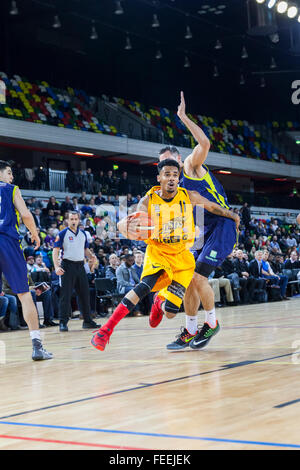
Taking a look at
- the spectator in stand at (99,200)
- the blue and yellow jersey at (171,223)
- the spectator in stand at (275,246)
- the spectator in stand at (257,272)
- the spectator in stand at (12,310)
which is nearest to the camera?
the blue and yellow jersey at (171,223)

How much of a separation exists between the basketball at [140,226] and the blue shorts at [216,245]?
0.90m

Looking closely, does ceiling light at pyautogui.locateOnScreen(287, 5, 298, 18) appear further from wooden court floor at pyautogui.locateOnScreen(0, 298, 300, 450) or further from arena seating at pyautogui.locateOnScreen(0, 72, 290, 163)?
wooden court floor at pyautogui.locateOnScreen(0, 298, 300, 450)

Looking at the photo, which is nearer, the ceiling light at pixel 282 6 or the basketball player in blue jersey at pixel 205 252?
the basketball player in blue jersey at pixel 205 252

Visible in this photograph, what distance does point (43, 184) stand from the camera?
22359mm

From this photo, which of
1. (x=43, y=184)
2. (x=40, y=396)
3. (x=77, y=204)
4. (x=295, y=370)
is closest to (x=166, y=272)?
(x=295, y=370)

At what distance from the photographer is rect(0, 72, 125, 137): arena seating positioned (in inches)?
936

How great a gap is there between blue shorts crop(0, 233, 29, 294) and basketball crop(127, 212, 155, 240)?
1.17 metres

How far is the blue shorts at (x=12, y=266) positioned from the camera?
565cm

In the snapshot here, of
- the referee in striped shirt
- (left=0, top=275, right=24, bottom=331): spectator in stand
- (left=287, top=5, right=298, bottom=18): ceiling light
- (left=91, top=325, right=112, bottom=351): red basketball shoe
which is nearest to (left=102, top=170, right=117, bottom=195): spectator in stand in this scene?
(left=287, top=5, right=298, bottom=18): ceiling light

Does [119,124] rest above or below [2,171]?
above

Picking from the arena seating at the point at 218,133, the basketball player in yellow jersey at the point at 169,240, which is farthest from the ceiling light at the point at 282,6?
the arena seating at the point at 218,133

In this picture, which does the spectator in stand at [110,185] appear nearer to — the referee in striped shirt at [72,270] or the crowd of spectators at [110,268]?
the crowd of spectators at [110,268]

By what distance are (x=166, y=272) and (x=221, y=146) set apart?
28.6m

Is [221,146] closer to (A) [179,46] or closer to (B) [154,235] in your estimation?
(A) [179,46]
